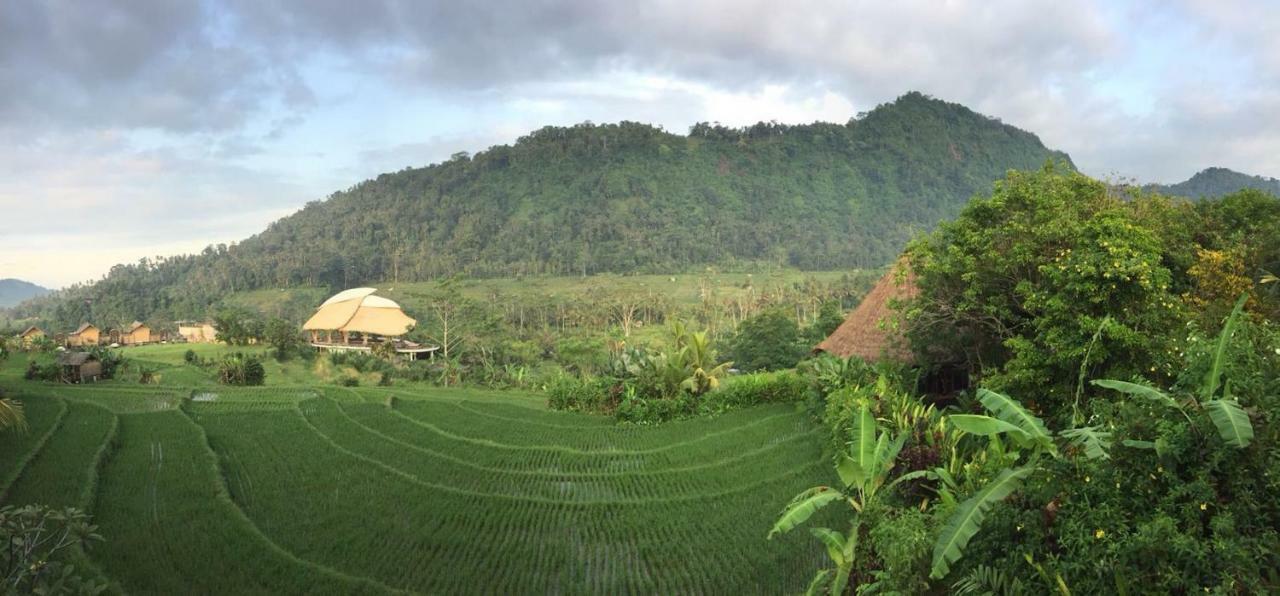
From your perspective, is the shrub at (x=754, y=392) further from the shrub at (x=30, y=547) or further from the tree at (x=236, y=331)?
the tree at (x=236, y=331)

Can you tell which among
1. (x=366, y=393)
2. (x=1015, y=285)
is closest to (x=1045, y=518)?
(x=1015, y=285)

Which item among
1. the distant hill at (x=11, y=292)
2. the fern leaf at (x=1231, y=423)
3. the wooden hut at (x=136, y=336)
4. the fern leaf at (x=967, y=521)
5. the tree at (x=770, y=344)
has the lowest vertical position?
the tree at (x=770, y=344)

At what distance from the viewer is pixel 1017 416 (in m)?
5.80

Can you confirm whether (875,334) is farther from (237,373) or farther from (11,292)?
(11,292)

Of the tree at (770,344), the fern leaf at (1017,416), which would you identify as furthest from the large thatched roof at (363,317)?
the fern leaf at (1017,416)

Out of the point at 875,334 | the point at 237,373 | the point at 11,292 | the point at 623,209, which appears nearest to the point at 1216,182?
the point at 623,209

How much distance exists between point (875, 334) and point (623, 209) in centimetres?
7989

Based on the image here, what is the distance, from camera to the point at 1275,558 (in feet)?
11.7

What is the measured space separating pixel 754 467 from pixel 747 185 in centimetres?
10027

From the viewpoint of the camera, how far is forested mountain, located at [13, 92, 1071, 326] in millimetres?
71938

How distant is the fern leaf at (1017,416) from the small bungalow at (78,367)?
2180cm

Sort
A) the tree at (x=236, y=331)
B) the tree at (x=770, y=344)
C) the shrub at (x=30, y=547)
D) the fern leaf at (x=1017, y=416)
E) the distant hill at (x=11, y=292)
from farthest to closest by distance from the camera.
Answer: the distant hill at (x=11, y=292) < the tree at (x=236, y=331) < the tree at (x=770, y=344) < the fern leaf at (x=1017, y=416) < the shrub at (x=30, y=547)

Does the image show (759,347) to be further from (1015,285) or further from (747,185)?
(747,185)

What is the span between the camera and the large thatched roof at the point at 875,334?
1386 centimetres
